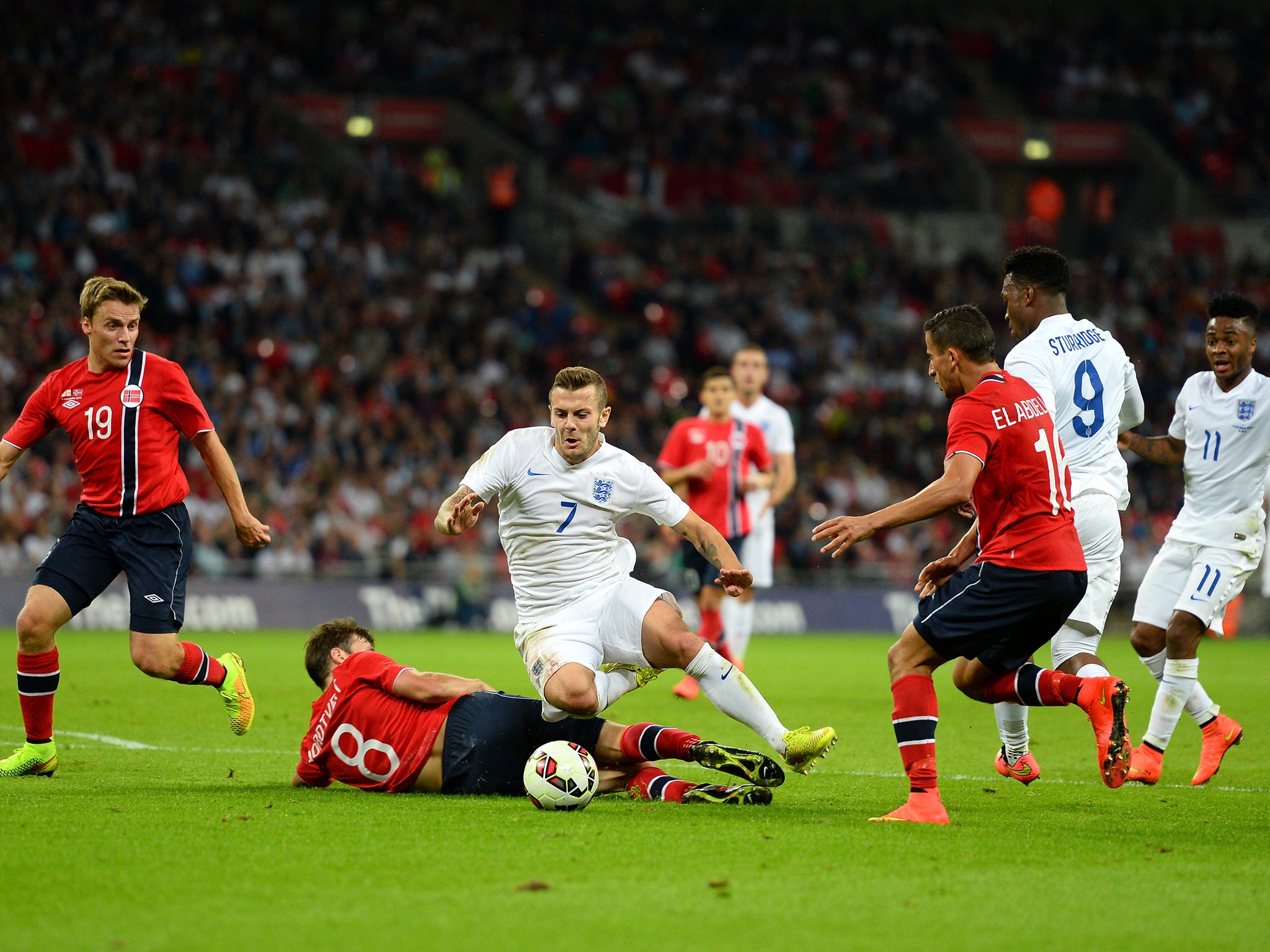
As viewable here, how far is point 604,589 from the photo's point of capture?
6848mm

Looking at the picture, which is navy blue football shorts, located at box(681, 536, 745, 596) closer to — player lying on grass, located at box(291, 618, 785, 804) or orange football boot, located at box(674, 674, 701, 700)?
orange football boot, located at box(674, 674, 701, 700)

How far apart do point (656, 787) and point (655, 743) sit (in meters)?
0.21

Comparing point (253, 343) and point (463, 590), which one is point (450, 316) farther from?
point (463, 590)

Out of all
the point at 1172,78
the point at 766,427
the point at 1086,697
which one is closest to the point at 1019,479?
the point at 1086,697

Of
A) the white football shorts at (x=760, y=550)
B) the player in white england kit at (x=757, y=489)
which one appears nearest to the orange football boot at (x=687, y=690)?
the player in white england kit at (x=757, y=489)

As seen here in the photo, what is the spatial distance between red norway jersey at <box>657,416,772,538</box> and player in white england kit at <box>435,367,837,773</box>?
18.2 ft

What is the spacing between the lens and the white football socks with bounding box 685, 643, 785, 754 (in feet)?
21.2

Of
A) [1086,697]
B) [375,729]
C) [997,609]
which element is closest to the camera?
[997,609]

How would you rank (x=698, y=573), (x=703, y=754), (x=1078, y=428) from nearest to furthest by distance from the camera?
(x=703, y=754) → (x=1078, y=428) → (x=698, y=573)

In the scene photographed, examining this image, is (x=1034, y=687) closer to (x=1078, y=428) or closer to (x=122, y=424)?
(x=1078, y=428)

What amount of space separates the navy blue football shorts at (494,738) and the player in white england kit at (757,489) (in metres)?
6.08

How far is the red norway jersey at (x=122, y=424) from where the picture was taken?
23.9 feet

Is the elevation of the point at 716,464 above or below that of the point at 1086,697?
above

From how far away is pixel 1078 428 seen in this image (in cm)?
743
